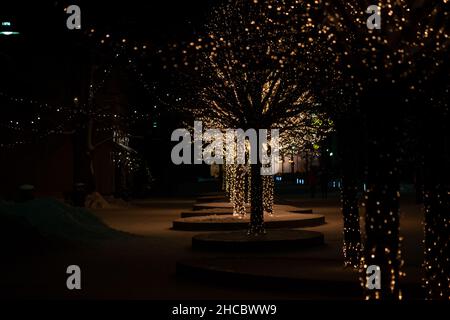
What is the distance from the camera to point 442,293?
38.8ft

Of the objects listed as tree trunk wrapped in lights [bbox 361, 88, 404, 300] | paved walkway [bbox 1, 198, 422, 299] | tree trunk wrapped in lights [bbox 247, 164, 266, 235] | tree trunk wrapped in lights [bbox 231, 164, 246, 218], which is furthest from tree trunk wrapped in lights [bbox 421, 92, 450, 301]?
tree trunk wrapped in lights [bbox 231, 164, 246, 218]

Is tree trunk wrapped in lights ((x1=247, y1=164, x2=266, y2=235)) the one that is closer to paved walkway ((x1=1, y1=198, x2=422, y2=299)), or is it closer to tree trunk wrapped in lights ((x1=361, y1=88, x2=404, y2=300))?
paved walkway ((x1=1, y1=198, x2=422, y2=299))

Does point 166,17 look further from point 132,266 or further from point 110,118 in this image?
point 132,266

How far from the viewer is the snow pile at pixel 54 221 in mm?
22188

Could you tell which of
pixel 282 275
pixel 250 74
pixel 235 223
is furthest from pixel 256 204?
pixel 282 275

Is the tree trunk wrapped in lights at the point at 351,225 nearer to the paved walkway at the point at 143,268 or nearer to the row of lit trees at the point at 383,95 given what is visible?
the row of lit trees at the point at 383,95

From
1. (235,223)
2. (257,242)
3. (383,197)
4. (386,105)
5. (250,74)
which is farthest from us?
(235,223)

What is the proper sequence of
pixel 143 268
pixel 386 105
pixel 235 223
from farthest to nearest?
pixel 235 223 < pixel 143 268 < pixel 386 105

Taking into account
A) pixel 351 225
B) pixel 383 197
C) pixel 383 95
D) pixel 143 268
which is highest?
pixel 383 95

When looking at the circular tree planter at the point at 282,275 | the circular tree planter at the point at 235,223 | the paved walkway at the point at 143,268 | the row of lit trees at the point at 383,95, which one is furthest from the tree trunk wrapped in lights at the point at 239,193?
the row of lit trees at the point at 383,95

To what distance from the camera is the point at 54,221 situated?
24.0 metres

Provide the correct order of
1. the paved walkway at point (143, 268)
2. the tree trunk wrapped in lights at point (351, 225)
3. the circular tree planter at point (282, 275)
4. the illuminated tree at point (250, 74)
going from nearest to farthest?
the circular tree planter at point (282, 275)
the paved walkway at point (143, 268)
the tree trunk wrapped in lights at point (351, 225)
the illuminated tree at point (250, 74)

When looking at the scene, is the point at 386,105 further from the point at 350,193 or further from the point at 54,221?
the point at 54,221
